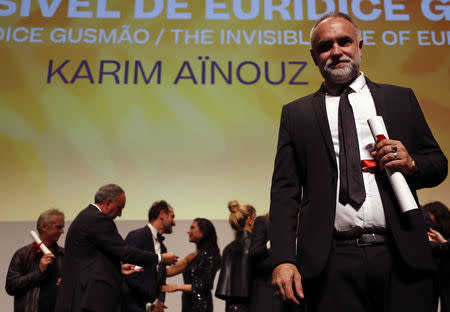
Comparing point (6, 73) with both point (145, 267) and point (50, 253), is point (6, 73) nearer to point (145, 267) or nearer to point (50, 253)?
point (50, 253)

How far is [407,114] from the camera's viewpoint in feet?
4.38

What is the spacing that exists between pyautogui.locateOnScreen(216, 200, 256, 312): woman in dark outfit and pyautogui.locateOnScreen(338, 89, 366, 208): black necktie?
7.12ft

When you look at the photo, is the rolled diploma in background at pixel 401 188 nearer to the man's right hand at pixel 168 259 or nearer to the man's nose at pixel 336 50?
the man's nose at pixel 336 50

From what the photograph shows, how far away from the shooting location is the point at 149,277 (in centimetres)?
364

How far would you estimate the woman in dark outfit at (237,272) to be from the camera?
3.33 metres

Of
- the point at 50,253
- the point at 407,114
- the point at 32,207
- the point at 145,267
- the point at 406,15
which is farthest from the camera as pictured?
the point at 406,15

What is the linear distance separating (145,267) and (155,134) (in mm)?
1261

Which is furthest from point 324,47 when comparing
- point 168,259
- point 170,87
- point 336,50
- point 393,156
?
point 170,87

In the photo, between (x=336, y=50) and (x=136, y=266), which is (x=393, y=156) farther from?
(x=136, y=266)

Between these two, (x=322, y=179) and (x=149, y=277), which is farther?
(x=149, y=277)

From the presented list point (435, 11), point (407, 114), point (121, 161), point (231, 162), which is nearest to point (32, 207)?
point (121, 161)

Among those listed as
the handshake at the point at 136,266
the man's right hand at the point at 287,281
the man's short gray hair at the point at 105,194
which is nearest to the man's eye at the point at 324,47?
the man's right hand at the point at 287,281

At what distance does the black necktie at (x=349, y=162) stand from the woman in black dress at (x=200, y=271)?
2.64 m

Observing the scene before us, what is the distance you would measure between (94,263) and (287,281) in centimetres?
222
